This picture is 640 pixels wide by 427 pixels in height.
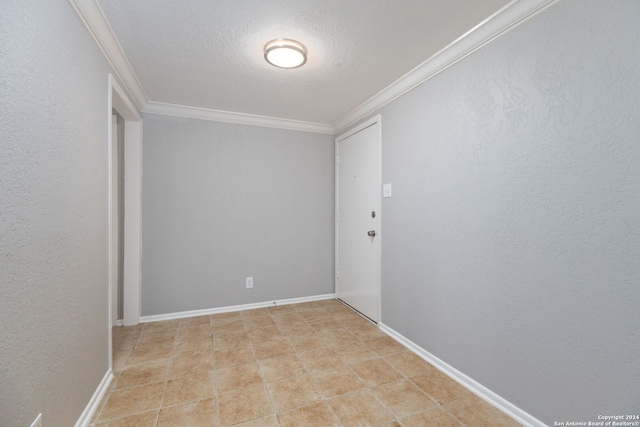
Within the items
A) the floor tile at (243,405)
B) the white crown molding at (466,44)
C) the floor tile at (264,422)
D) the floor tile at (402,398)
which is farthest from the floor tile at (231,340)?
the white crown molding at (466,44)

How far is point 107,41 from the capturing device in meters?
1.76

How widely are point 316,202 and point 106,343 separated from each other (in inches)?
96.4

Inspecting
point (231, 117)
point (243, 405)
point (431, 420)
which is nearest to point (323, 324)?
point (243, 405)

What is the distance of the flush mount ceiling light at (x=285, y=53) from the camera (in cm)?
183

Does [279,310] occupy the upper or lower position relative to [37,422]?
lower

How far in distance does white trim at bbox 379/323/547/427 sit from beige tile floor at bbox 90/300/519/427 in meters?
0.04

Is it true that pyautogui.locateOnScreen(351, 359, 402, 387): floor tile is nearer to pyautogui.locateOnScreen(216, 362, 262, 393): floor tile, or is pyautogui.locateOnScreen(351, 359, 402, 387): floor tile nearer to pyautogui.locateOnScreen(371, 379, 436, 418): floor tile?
pyautogui.locateOnScreen(371, 379, 436, 418): floor tile

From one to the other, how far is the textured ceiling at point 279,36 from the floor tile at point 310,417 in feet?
7.51

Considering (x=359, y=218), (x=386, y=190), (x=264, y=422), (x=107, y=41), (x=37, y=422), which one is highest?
(x=107, y=41)

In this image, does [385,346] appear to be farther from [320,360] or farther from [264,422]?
[264,422]

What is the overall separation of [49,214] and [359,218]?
98.7 inches

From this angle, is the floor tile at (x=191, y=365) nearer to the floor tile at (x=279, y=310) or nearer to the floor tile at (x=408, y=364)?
the floor tile at (x=279, y=310)

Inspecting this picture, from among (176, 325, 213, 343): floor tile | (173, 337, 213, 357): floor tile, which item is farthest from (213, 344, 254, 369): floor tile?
(176, 325, 213, 343): floor tile

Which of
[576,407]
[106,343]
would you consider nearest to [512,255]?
[576,407]
